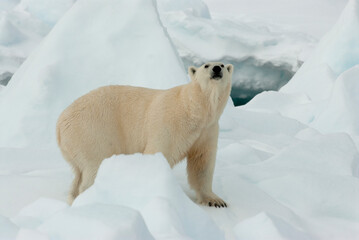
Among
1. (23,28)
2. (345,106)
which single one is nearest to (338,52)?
(345,106)

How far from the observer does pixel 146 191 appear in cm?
236

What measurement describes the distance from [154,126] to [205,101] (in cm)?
33

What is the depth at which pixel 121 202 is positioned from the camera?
234 centimetres

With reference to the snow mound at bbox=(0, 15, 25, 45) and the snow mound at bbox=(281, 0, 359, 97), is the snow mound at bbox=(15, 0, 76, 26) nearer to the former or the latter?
the snow mound at bbox=(0, 15, 25, 45)

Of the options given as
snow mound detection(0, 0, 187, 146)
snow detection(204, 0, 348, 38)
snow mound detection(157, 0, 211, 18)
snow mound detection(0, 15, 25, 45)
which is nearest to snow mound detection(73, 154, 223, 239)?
snow mound detection(0, 0, 187, 146)

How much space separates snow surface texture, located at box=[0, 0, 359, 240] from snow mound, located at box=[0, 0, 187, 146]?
21 mm

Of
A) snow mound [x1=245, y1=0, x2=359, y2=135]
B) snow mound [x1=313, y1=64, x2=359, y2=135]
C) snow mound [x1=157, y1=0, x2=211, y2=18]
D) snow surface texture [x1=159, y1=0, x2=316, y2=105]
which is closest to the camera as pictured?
snow mound [x1=313, y1=64, x2=359, y2=135]

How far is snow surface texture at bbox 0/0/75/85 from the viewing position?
11.5 m

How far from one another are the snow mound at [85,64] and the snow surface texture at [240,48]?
5620 millimetres

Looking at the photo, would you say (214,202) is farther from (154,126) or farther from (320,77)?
(320,77)

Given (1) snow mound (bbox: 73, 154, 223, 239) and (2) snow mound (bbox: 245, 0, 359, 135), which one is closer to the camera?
(1) snow mound (bbox: 73, 154, 223, 239)

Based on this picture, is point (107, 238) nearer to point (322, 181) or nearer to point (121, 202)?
point (121, 202)

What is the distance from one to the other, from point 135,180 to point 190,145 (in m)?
0.62

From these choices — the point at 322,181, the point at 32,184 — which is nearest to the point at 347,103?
the point at 322,181
